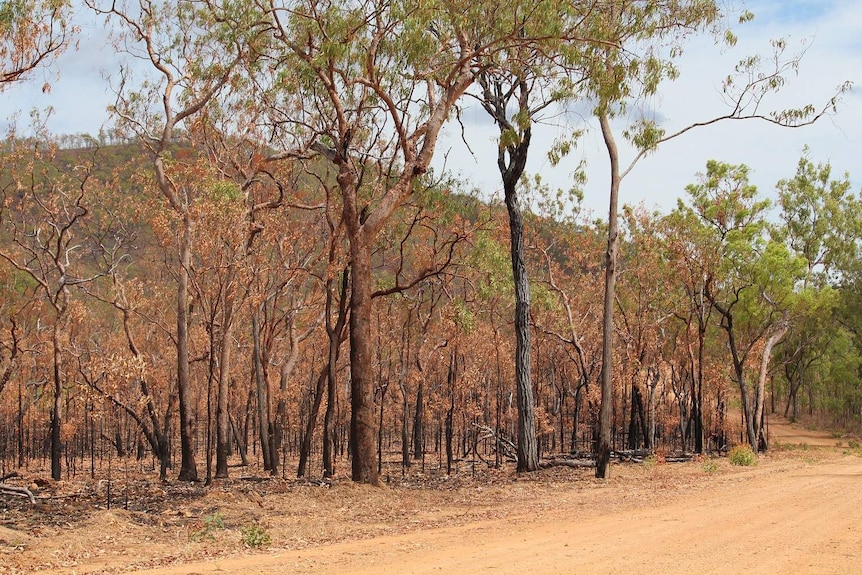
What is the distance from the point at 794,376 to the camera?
175 feet

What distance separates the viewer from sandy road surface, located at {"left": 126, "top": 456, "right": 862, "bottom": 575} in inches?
278

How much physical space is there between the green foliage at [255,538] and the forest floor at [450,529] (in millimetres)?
24

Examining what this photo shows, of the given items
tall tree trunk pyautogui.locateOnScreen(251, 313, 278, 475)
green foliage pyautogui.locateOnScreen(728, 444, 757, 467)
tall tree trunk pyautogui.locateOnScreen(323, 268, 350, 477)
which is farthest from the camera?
green foliage pyautogui.locateOnScreen(728, 444, 757, 467)

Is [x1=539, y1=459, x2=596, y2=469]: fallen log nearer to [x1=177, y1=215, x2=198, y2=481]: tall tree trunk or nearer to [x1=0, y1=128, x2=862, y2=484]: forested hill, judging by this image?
[x1=0, y1=128, x2=862, y2=484]: forested hill

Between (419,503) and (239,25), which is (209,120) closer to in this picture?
(239,25)

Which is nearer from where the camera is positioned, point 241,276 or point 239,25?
point 239,25

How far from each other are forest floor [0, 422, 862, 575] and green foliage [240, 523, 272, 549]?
2cm

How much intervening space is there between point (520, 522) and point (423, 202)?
9733 millimetres

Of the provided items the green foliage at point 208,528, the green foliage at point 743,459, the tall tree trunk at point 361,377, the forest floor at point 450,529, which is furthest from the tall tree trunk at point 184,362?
the green foliage at point 743,459

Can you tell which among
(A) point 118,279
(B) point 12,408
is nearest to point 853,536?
(A) point 118,279

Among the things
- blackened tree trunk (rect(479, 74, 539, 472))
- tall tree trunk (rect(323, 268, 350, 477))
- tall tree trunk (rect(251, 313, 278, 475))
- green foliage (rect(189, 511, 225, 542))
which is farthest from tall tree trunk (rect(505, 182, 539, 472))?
green foliage (rect(189, 511, 225, 542))

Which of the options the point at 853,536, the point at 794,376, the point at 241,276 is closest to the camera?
the point at 853,536

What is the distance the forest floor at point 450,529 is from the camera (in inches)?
291

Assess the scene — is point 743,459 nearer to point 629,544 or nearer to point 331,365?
point 331,365
